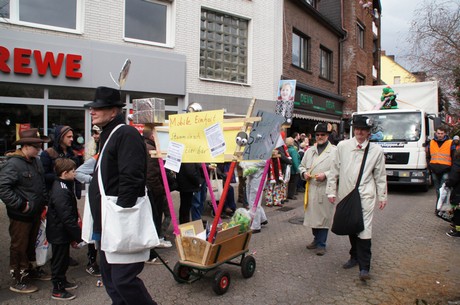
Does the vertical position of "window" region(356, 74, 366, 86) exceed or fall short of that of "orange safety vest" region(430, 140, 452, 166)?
it exceeds it

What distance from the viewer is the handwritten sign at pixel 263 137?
398 centimetres

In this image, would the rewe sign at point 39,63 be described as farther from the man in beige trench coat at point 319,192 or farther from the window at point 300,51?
the window at point 300,51

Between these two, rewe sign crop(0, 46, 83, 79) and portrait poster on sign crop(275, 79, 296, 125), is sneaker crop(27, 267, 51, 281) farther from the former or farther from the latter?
portrait poster on sign crop(275, 79, 296, 125)

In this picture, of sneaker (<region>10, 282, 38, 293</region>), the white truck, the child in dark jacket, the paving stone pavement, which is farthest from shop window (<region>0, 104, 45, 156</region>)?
the white truck

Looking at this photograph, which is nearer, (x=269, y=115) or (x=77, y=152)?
(x=269, y=115)

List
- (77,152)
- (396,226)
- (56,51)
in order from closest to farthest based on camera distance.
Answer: (77,152) < (396,226) < (56,51)

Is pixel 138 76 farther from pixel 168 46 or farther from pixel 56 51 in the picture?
pixel 56 51

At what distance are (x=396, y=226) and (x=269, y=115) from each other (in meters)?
4.57

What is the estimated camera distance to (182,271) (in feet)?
14.5

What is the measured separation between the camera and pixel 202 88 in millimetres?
12977

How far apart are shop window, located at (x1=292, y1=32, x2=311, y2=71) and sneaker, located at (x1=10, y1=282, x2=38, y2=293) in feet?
50.1

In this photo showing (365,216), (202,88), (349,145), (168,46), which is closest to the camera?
(365,216)

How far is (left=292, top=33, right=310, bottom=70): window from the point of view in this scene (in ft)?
58.8

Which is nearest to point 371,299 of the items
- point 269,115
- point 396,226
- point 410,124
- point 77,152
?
point 269,115
